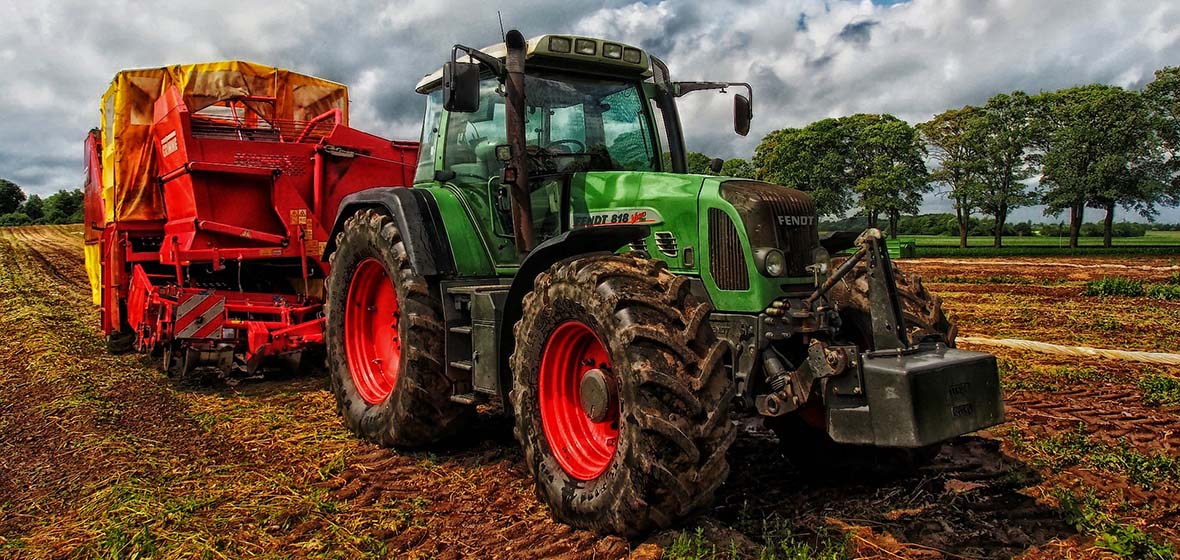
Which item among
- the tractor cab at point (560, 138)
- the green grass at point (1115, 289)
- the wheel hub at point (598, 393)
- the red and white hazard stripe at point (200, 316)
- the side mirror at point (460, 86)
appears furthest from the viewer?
the green grass at point (1115, 289)

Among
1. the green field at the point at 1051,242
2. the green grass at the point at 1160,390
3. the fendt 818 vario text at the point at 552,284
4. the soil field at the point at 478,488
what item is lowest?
the soil field at the point at 478,488

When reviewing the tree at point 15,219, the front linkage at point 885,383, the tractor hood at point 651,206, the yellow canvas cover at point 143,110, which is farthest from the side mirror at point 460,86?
the tree at point 15,219

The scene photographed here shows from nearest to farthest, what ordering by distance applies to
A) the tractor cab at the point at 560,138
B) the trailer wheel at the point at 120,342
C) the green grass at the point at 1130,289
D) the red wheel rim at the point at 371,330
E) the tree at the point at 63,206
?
the tractor cab at the point at 560,138
the red wheel rim at the point at 371,330
the trailer wheel at the point at 120,342
the green grass at the point at 1130,289
the tree at the point at 63,206

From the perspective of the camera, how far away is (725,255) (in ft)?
13.8

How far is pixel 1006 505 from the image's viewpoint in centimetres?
430

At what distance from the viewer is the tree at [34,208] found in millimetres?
77375

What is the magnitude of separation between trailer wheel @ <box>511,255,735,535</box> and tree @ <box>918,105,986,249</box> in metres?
45.1

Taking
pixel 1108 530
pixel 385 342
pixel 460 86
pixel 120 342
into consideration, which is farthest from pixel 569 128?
pixel 120 342

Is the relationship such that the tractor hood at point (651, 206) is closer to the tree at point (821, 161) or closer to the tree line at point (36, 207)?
the tree at point (821, 161)

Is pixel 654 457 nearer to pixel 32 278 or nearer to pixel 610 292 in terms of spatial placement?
pixel 610 292

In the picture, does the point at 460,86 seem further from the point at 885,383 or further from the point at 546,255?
the point at 885,383

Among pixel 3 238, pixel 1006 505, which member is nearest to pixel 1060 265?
pixel 1006 505

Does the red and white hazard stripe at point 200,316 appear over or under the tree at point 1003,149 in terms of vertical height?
under

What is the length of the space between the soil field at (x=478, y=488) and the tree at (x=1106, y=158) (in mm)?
37056
